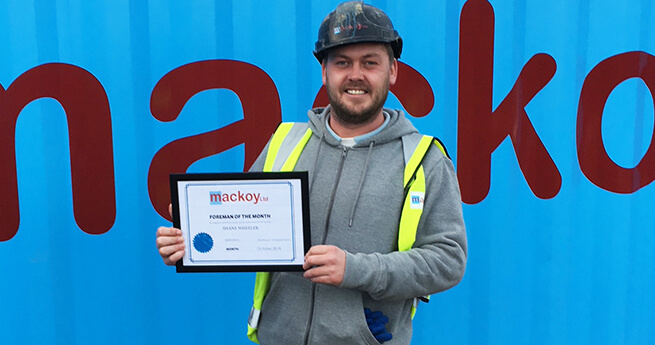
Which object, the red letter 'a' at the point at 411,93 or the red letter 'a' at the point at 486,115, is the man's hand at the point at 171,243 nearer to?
the red letter 'a' at the point at 411,93

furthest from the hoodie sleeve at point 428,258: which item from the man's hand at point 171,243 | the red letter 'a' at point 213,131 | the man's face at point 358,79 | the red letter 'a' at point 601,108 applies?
the red letter 'a' at point 601,108

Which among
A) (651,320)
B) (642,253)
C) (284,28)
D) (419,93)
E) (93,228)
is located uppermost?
(284,28)

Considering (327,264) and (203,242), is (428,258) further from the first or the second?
(203,242)

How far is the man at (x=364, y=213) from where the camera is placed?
139cm

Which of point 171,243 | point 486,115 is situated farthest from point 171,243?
point 486,115

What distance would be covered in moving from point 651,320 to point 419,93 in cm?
166

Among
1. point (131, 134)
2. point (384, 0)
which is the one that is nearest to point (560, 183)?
point (384, 0)

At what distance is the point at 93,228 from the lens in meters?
2.24

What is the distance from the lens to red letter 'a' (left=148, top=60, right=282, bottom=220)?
7.16 feet

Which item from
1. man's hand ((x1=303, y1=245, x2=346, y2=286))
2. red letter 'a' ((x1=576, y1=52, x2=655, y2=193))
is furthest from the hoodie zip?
red letter 'a' ((x1=576, y1=52, x2=655, y2=193))

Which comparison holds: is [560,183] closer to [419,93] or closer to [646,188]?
[646,188]

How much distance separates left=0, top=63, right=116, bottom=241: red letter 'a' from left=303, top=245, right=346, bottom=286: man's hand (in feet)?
4.35

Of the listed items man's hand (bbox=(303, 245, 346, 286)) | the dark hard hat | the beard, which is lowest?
man's hand (bbox=(303, 245, 346, 286))

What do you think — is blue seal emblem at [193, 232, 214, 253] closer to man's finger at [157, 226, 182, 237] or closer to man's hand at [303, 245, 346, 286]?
man's finger at [157, 226, 182, 237]
